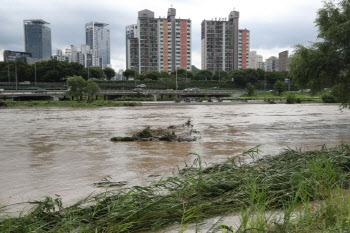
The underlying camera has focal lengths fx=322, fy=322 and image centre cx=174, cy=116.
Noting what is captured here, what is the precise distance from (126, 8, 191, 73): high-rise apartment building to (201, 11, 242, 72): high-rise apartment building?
9.78 metres

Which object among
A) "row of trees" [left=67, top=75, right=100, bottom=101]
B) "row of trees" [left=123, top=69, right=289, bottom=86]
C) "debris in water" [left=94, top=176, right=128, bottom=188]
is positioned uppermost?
"row of trees" [left=123, top=69, right=289, bottom=86]

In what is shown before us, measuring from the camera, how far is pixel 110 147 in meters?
12.9

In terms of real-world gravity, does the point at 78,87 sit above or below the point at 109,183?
above

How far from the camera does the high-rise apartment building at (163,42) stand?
161250mm

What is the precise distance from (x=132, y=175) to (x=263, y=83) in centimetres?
12464

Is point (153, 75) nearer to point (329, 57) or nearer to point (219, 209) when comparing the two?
point (329, 57)

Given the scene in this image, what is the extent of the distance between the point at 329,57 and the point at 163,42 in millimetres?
148585

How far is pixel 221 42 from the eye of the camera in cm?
16638

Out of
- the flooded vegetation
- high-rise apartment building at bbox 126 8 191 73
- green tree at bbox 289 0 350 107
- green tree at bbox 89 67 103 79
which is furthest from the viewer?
high-rise apartment building at bbox 126 8 191 73

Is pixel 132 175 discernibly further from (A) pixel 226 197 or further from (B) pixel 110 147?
(B) pixel 110 147

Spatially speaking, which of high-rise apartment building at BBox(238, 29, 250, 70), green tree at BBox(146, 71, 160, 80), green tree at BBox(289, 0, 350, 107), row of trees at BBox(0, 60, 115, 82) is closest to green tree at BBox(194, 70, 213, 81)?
green tree at BBox(146, 71, 160, 80)

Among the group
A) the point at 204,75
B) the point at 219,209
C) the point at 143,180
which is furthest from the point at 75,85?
the point at 204,75

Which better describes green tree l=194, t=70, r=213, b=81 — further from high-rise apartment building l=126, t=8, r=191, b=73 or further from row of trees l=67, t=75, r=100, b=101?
row of trees l=67, t=75, r=100, b=101

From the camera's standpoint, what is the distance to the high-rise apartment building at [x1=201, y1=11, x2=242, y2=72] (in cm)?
16500
